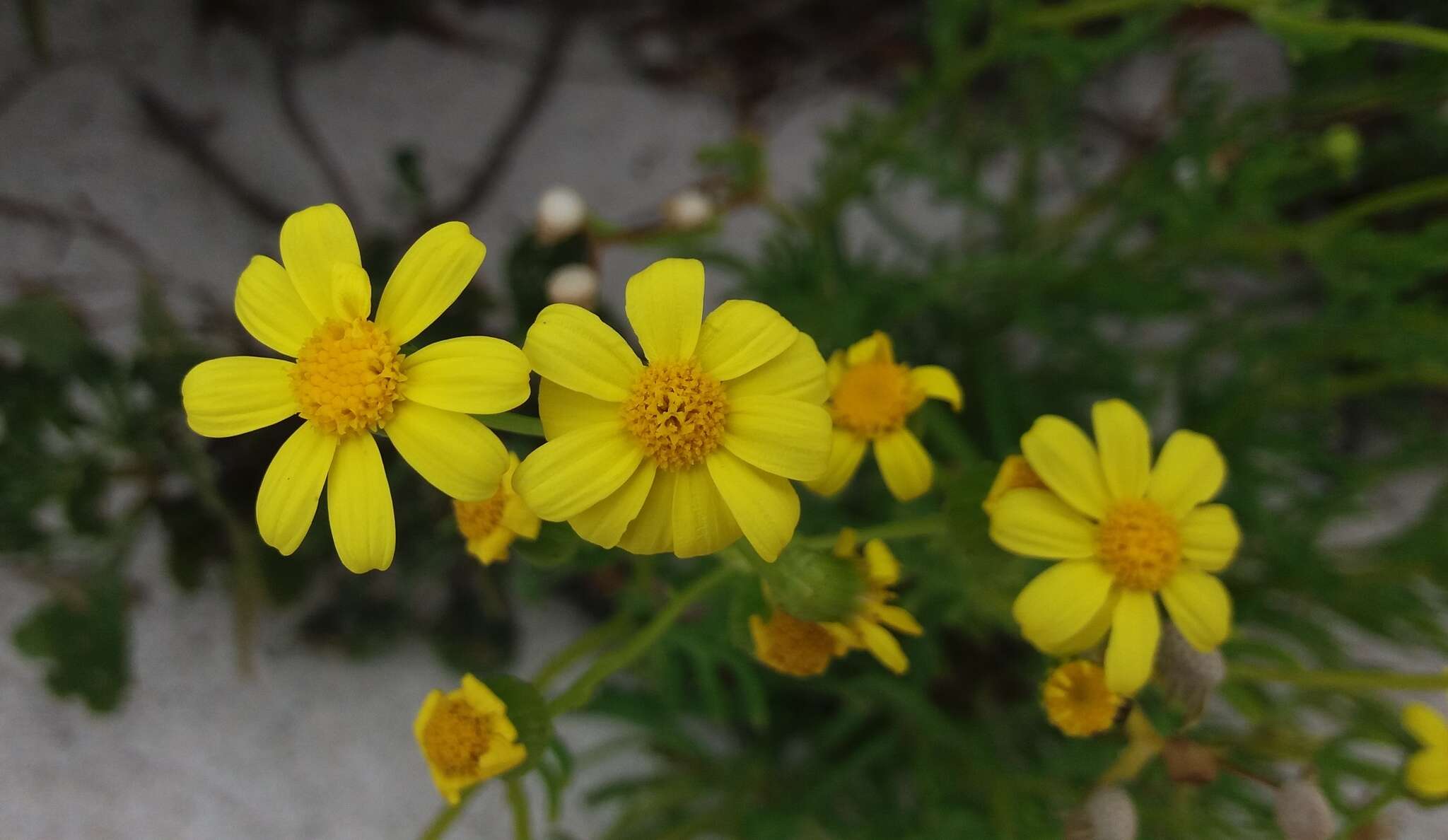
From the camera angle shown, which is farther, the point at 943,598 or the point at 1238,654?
the point at 943,598

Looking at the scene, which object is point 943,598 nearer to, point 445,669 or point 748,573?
point 748,573

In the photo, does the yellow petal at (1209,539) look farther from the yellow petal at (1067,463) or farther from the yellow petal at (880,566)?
the yellow petal at (880,566)

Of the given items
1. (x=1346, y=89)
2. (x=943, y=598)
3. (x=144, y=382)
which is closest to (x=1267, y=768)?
(x=943, y=598)

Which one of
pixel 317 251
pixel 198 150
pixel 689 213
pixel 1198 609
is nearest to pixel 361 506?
pixel 317 251

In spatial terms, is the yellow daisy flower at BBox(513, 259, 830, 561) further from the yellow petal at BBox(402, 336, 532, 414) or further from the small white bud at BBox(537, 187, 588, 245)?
the small white bud at BBox(537, 187, 588, 245)

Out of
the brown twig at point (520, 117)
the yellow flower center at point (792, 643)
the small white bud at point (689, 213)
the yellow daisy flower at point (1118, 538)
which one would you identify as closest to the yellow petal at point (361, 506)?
the yellow flower center at point (792, 643)

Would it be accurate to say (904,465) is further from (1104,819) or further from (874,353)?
(1104,819)
